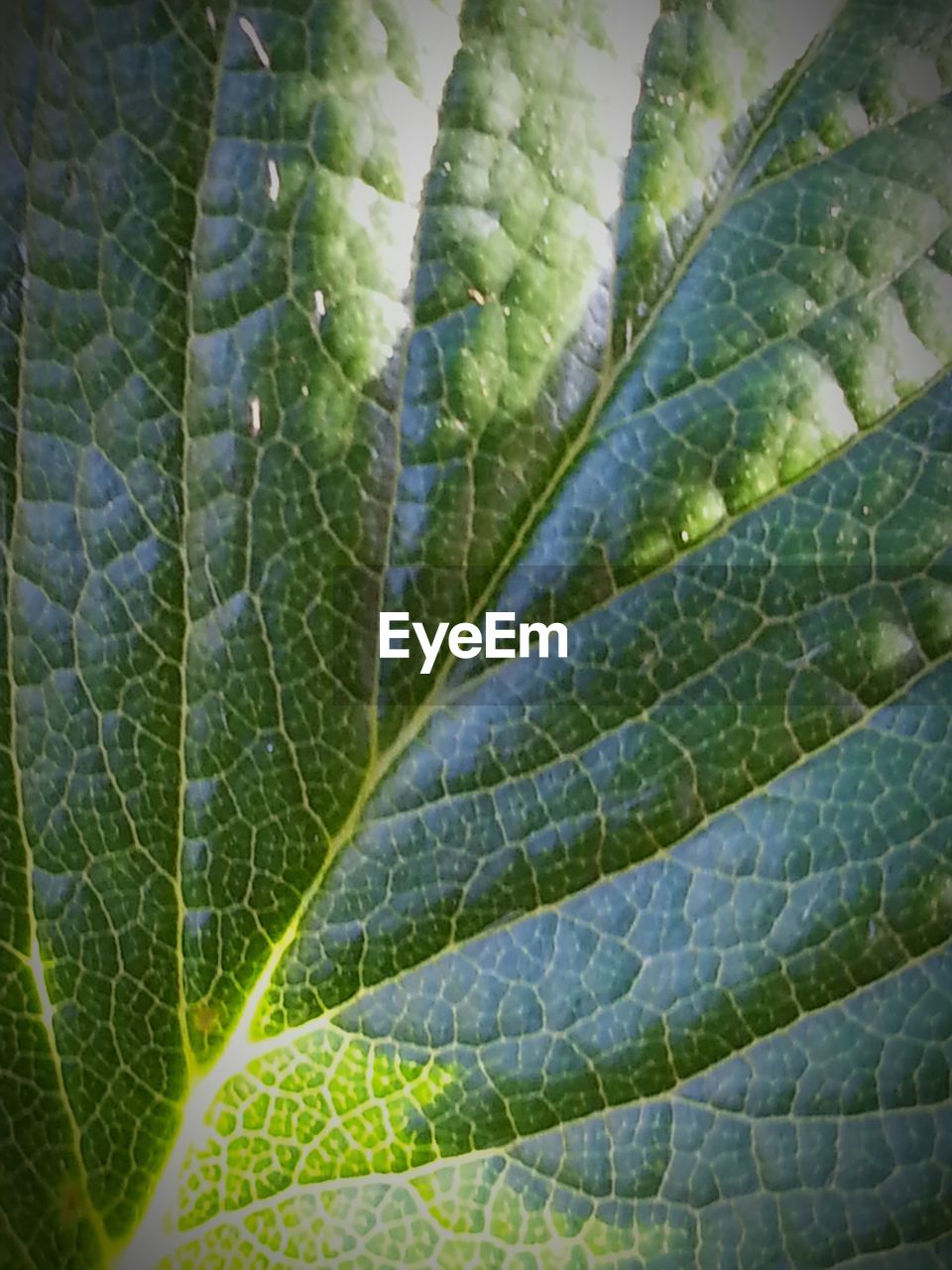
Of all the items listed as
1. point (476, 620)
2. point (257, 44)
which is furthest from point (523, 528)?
point (257, 44)

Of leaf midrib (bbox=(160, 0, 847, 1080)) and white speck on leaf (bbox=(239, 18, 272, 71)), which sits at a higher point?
white speck on leaf (bbox=(239, 18, 272, 71))

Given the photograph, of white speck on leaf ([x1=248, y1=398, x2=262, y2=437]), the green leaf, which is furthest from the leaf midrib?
white speck on leaf ([x1=248, y1=398, x2=262, y2=437])

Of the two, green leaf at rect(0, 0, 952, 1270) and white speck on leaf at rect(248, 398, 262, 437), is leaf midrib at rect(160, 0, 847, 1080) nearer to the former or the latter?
green leaf at rect(0, 0, 952, 1270)

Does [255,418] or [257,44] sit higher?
[257,44]

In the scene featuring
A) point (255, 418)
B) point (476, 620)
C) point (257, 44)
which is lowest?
point (476, 620)

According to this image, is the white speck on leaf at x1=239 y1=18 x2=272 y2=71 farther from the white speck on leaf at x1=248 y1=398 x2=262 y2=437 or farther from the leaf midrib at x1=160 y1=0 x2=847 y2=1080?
the white speck on leaf at x1=248 y1=398 x2=262 y2=437

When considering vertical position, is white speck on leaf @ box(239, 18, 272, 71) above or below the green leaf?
above

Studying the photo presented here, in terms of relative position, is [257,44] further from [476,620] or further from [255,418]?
[476,620]

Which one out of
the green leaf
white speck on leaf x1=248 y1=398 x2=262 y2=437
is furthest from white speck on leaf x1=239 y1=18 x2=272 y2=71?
white speck on leaf x1=248 y1=398 x2=262 y2=437

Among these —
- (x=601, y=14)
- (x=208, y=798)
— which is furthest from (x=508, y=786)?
(x=601, y=14)
